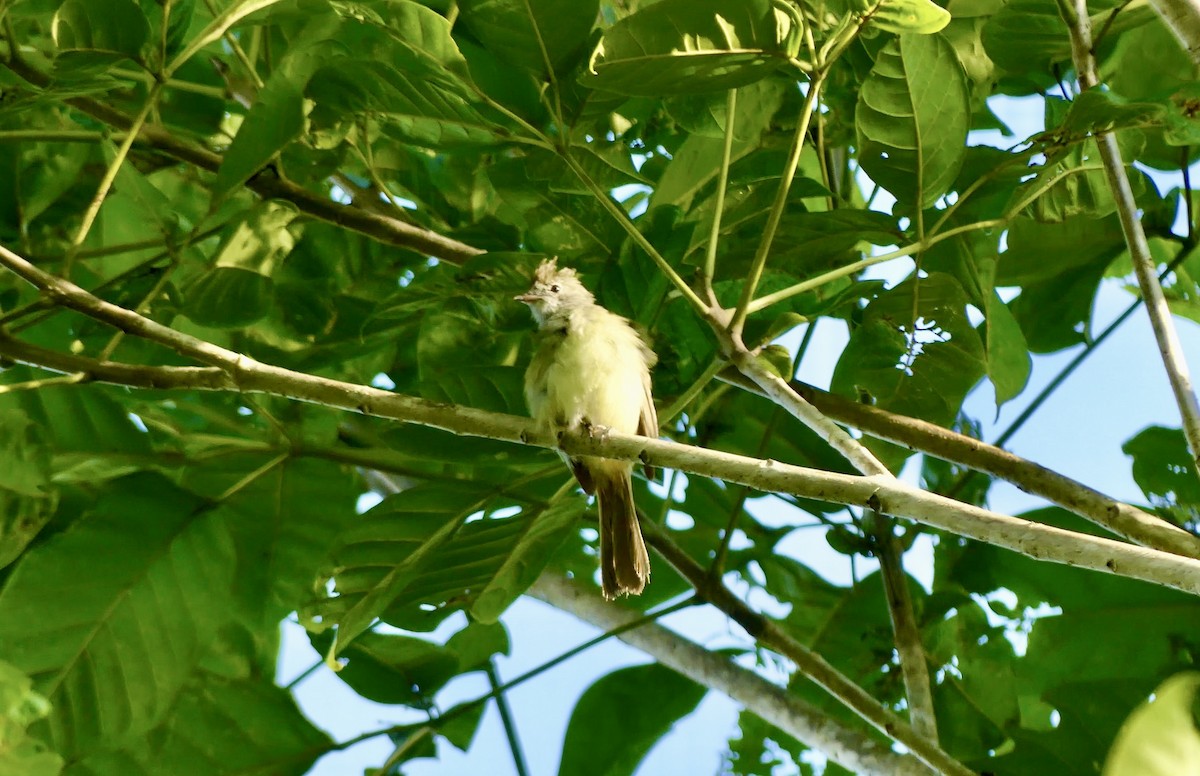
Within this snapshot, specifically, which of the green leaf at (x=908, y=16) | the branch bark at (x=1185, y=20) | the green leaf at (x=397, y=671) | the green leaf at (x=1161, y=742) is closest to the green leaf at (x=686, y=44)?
the green leaf at (x=908, y=16)

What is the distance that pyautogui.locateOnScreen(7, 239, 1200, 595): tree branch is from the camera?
1310 millimetres

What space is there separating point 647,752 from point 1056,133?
181cm

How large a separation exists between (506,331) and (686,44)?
947mm

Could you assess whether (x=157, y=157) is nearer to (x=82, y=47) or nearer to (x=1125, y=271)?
(x=82, y=47)

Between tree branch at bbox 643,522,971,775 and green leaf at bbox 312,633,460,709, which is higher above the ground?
tree branch at bbox 643,522,971,775

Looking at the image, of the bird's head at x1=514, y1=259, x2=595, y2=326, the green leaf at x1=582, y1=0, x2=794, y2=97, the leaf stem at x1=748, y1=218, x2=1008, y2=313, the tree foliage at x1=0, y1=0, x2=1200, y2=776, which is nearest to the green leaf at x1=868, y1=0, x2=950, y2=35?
the tree foliage at x1=0, y1=0, x2=1200, y2=776

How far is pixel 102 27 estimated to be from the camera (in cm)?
202

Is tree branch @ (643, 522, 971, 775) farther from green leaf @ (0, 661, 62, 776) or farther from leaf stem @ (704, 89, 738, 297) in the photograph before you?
green leaf @ (0, 661, 62, 776)

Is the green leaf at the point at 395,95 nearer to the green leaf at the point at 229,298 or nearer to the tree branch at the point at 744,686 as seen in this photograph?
the green leaf at the point at 229,298

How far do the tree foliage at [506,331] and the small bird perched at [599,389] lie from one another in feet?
0.29

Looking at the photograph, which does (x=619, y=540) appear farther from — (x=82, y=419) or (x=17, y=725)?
(x=17, y=725)

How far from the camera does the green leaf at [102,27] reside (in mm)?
2008

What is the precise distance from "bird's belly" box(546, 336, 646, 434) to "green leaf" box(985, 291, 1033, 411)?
2.69 feet

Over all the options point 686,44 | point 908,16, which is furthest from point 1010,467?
point 686,44
